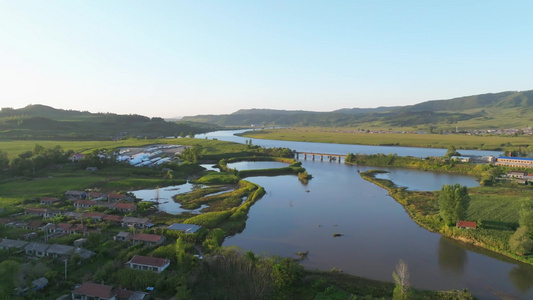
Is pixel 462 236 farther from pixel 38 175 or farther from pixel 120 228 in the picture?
pixel 38 175

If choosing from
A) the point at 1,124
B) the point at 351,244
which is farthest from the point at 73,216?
the point at 1,124

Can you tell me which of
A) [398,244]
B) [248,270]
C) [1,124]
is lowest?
[398,244]

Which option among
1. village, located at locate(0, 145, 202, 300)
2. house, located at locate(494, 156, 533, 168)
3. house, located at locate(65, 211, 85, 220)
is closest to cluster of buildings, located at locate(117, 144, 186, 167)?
village, located at locate(0, 145, 202, 300)

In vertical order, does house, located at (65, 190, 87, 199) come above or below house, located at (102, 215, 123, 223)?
above

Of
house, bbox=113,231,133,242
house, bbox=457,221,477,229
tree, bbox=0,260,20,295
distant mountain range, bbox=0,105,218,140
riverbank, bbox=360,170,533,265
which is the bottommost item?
riverbank, bbox=360,170,533,265

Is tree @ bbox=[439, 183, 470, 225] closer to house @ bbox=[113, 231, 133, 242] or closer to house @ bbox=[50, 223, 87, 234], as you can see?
house @ bbox=[113, 231, 133, 242]

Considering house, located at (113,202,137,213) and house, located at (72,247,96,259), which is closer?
house, located at (72,247,96,259)

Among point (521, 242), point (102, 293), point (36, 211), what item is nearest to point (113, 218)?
point (36, 211)
